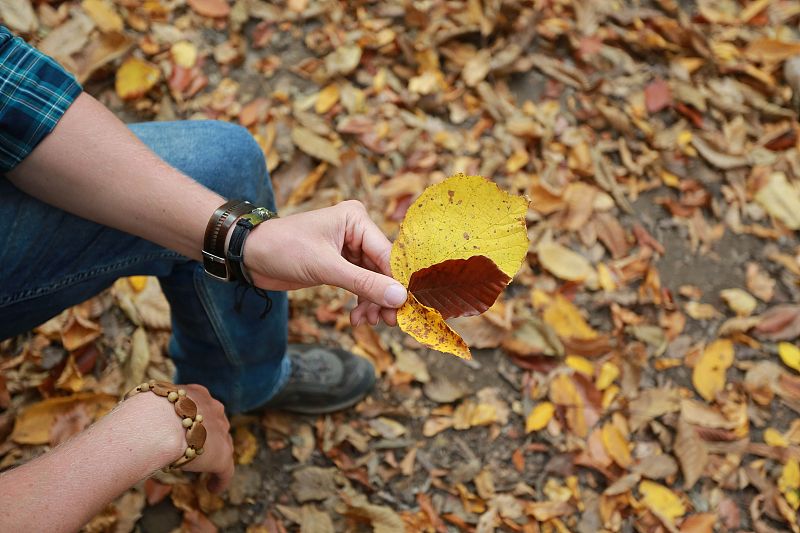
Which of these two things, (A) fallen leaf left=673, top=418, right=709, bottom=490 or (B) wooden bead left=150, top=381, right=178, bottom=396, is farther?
(A) fallen leaf left=673, top=418, right=709, bottom=490

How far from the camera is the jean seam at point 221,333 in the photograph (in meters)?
1.27

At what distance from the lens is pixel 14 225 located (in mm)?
1107

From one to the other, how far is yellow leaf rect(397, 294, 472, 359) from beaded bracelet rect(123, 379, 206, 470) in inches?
14.1

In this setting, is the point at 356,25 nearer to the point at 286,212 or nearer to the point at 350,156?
the point at 350,156

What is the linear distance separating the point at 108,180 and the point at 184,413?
0.43m

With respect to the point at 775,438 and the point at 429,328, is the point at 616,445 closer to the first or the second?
the point at 775,438

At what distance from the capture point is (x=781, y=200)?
224cm

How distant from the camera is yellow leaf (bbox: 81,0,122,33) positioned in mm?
2242

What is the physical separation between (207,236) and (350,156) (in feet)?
3.61

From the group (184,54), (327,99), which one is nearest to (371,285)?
(327,99)

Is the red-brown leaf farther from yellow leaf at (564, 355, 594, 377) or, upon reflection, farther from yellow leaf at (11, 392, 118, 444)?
yellow leaf at (11, 392, 118, 444)

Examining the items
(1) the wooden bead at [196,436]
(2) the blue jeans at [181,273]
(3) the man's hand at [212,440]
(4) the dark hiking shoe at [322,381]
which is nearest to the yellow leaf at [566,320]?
(4) the dark hiking shoe at [322,381]

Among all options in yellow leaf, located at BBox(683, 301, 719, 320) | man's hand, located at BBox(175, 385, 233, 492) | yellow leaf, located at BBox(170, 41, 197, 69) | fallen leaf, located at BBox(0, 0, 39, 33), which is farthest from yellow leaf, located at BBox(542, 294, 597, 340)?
fallen leaf, located at BBox(0, 0, 39, 33)

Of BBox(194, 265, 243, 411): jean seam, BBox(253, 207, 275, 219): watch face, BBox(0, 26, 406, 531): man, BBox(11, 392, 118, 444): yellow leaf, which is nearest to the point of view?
BBox(0, 26, 406, 531): man
